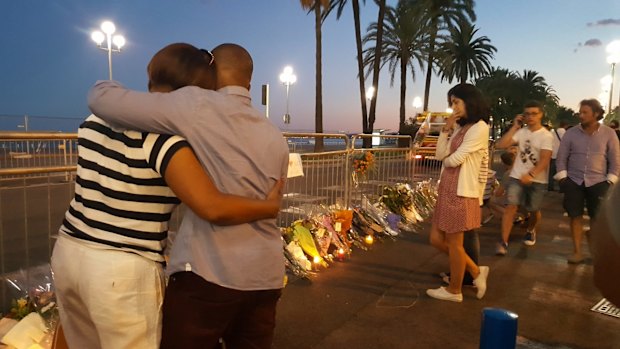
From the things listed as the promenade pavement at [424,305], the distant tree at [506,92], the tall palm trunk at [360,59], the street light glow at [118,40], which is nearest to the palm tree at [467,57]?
the distant tree at [506,92]

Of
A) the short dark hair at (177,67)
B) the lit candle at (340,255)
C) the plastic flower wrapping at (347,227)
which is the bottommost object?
the lit candle at (340,255)

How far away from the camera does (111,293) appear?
1.68 meters

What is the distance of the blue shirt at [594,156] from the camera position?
18.6 feet

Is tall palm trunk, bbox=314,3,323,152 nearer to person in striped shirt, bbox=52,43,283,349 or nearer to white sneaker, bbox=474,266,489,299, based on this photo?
white sneaker, bbox=474,266,489,299

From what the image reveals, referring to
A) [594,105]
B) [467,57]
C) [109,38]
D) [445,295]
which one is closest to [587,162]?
[594,105]

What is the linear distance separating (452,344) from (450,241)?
41.0 inches

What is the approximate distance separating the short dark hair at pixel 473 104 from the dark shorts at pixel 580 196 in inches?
86.4

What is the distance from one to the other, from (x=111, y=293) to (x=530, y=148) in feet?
18.9

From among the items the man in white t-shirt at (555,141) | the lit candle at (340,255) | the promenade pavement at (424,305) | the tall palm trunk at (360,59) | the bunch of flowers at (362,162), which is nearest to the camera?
the promenade pavement at (424,305)

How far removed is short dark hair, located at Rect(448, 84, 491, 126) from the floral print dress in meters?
0.09

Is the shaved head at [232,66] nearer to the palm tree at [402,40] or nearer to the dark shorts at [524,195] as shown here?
the dark shorts at [524,195]

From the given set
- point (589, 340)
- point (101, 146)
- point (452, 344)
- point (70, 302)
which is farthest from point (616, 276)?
point (589, 340)

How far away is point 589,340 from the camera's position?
3842 millimetres

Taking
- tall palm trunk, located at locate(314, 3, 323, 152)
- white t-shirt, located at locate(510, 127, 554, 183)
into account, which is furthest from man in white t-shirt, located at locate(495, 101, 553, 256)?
tall palm trunk, located at locate(314, 3, 323, 152)
